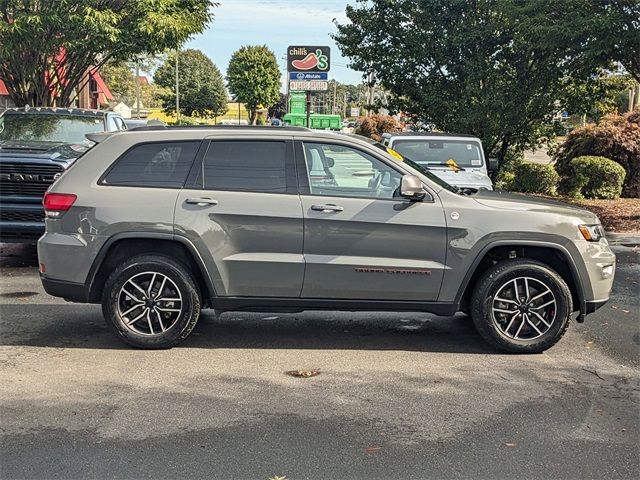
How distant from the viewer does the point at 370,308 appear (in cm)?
549

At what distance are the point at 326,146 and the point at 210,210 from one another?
110 cm

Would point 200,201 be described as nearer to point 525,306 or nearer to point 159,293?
point 159,293

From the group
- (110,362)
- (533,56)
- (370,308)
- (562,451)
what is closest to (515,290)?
(370,308)

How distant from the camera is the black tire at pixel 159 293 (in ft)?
17.6

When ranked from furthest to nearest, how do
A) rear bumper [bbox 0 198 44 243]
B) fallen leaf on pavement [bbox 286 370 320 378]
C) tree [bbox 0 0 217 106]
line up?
tree [bbox 0 0 217 106] < rear bumper [bbox 0 198 44 243] < fallen leaf on pavement [bbox 286 370 320 378]

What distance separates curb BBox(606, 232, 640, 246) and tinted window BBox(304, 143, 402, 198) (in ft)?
24.1

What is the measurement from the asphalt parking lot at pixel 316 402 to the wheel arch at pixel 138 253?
1.72 feet

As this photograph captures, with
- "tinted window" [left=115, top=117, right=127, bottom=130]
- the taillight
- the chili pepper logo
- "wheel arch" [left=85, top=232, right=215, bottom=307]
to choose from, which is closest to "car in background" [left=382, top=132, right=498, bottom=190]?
"tinted window" [left=115, top=117, right=127, bottom=130]

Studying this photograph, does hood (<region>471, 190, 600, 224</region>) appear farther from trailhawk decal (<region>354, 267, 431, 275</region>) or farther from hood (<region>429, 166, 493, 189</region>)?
hood (<region>429, 166, 493, 189</region>)

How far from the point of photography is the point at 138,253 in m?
5.52

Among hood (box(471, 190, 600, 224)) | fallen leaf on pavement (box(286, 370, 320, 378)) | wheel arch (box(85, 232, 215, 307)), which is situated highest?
hood (box(471, 190, 600, 224))

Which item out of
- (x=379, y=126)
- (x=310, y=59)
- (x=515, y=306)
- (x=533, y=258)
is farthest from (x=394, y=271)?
(x=379, y=126)

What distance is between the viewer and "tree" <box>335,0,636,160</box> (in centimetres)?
1561

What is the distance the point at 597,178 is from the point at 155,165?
13.7 metres
